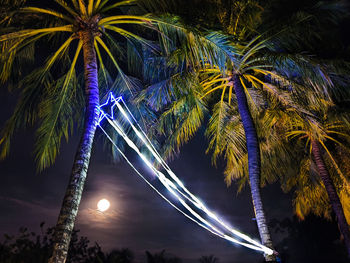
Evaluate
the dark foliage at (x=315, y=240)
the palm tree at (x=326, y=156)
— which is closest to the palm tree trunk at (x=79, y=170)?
the palm tree at (x=326, y=156)

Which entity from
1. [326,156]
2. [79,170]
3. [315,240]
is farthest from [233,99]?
[315,240]

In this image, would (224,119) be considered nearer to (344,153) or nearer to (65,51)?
(65,51)

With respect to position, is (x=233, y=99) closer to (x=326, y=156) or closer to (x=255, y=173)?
(x=255, y=173)

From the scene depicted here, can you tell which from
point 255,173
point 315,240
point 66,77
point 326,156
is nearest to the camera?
point 255,173

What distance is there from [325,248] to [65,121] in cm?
3850

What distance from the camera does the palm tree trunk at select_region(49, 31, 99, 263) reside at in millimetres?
4668

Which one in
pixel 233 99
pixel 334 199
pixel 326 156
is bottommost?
pixel 334 199

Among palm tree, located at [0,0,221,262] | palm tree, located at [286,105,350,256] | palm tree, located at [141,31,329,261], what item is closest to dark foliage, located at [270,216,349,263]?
palm tree, located at [286,105,350,256]

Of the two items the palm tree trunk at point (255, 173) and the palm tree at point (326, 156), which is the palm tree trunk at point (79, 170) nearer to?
the palm tree trunk at point (255, 173)

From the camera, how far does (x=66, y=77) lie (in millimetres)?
8242

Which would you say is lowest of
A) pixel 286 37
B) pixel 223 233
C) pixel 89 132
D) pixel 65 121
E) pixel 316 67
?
pixel 223 233

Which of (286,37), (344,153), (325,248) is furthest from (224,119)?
(325,248)

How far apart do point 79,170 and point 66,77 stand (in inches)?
154

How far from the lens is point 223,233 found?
589 centimetres
